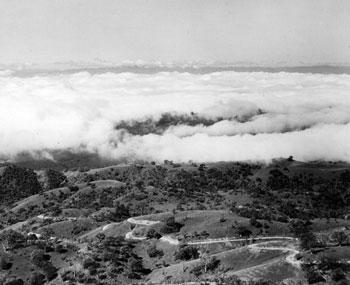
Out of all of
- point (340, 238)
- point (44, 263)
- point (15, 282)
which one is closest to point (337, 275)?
point (340, 238)

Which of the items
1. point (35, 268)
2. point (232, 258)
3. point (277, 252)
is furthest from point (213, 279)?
point (35, 268)

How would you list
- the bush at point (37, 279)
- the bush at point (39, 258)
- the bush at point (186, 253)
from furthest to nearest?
Answer: the bush at point (39, 258), the bush at point (186, 253), the bush at point (37, 279)

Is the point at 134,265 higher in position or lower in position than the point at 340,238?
lower

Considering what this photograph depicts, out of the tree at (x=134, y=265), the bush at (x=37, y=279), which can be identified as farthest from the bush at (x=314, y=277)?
the bush at (x=37, y=279)

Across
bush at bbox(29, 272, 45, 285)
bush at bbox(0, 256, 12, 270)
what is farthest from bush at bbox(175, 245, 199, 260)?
bush at bbox(0, 256, 12, 270)

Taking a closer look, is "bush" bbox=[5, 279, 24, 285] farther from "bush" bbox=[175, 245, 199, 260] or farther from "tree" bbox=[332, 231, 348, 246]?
"tree" bbox=[332, 231, 348, 246]

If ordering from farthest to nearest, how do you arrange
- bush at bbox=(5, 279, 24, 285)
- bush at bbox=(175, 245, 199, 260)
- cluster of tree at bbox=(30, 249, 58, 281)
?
1. bush at bbox=(175, 245, 199, 260)
2. cluster of tree at bbox=(30, 249, 58, 281)
3. bush at bbox=(5, 279, 24, 285)

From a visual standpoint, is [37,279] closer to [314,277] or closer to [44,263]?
[44,263]

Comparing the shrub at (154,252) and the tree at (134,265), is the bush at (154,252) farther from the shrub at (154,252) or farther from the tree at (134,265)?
the tree at (134,265)

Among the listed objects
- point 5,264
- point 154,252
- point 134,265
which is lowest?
point 5,264

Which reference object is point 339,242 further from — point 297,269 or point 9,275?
point 9,275

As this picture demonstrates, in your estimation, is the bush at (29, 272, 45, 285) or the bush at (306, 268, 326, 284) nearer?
the bush at (306, 268, 326, 284)
